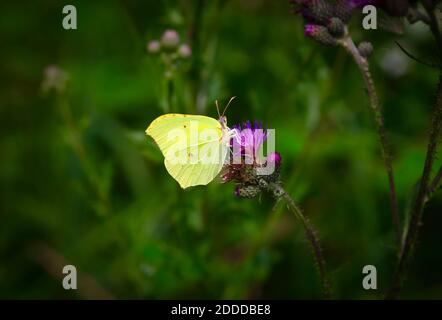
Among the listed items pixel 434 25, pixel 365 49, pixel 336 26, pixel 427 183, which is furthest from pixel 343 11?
pixel 427 183

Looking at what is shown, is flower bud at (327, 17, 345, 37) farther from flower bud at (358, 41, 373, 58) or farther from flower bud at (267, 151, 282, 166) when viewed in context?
flower bud at (267, 151, 282, 166)

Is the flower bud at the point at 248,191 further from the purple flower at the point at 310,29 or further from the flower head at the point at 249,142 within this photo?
the purple flower at the point at 310,29

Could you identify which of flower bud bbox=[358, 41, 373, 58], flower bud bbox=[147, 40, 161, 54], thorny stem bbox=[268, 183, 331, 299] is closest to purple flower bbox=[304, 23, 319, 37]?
flower bud bbox=[358, 41, 373, 58]

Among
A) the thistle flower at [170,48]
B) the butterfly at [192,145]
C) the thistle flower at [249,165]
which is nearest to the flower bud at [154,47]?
the thistle flower at [170,48]

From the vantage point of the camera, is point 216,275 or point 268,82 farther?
point 268,82
